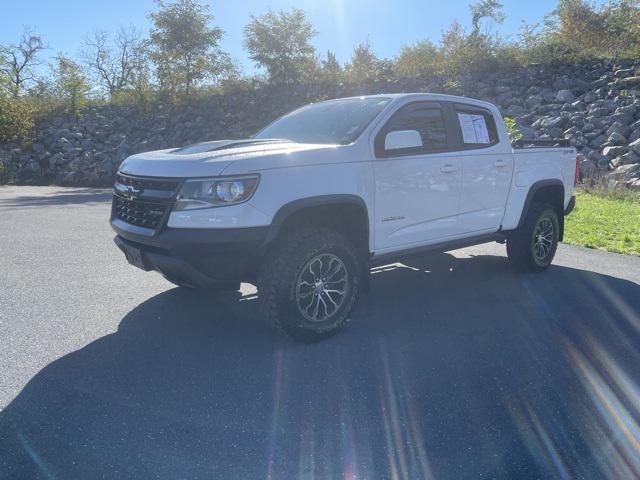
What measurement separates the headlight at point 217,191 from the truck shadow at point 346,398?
1148 mm

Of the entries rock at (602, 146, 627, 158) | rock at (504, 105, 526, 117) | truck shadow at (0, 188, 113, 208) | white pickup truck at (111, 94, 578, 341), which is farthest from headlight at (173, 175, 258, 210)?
rock at (504, 105, 526, 117)

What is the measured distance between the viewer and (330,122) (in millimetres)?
5016

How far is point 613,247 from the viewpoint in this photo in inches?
317

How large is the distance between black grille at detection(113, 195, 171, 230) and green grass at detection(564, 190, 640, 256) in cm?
680

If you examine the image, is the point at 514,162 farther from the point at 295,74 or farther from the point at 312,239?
the point at 295,74

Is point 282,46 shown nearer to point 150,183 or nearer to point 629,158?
point 629,158

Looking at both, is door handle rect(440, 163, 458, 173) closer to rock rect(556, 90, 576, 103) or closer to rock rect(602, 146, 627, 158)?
rock rect(602, 146, 627, 158)

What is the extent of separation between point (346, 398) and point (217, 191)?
1.64 m

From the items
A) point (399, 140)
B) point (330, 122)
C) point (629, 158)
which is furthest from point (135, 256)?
point (629, 158)

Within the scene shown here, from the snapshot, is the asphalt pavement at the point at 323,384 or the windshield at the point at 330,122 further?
the windshield at the point at 330,122

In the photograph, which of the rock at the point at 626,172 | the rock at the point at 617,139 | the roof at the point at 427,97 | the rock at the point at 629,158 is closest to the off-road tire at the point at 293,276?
the roof at the point at 427,97

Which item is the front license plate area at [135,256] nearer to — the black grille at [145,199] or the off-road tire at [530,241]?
the black grille at [145,199]

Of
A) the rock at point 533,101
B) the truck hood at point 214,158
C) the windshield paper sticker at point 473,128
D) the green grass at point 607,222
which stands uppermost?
the rock at point 533,101

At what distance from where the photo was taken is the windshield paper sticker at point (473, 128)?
5519 millimetres
